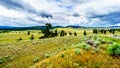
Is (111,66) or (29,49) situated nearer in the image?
(111,66)

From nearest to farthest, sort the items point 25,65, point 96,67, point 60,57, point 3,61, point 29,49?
point 96,67
point 60,57
point 25,65
point 3,61
point 29,49

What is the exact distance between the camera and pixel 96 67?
15469mm

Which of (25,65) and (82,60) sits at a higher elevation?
(82,60)

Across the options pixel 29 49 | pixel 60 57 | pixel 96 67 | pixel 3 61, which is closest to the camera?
pixel 96 67

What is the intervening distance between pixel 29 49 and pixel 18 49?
7.24 feet

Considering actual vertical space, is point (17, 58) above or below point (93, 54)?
below

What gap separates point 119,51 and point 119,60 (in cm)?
91

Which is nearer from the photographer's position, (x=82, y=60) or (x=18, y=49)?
(x=82, y=60)

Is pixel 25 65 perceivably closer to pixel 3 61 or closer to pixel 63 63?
pixel 3 61

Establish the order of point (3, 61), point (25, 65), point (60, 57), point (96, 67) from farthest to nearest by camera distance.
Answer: point (3, 61)
point (25, 65)
point (60, 57)
point (96, 67)

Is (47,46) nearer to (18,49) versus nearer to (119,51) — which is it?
(18,49)

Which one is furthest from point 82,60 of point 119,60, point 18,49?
point 18,49

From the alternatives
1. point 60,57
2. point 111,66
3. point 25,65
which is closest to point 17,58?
point 25,65

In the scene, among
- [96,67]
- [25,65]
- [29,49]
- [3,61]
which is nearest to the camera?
[96,67]
